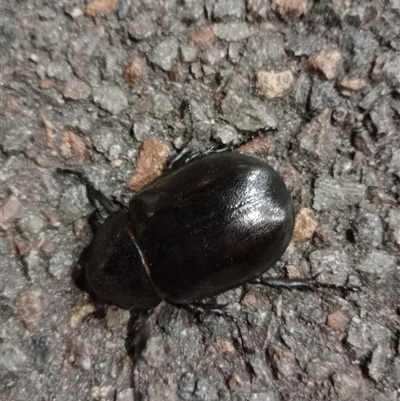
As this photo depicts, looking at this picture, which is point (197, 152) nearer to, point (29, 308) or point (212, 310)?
point (212, 310)

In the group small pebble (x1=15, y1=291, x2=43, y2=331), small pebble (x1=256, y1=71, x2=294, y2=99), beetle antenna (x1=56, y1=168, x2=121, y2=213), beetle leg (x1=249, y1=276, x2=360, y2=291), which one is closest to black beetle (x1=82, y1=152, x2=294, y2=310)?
beetle antenna (x1=56, y1=168, x2=121, y2=213)

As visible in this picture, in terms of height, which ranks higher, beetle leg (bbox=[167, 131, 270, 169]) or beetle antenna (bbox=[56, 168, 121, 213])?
beetle leg (bbox=[167, 131, 270, 169])

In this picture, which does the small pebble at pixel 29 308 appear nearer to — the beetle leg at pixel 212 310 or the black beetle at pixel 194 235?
the black beetle at pixel 194 235

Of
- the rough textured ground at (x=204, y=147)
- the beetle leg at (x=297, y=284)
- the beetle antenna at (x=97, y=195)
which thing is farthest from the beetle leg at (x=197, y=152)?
the beetle leg at (x=297, y=284)

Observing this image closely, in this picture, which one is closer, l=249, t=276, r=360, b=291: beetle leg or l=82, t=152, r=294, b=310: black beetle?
l=82, t=152, r=294, b=310: black beetle

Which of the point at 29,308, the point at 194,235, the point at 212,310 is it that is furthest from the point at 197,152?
the point at 29,308

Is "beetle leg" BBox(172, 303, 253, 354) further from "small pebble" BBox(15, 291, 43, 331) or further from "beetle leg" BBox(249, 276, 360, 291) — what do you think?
"small pebble" BBox(15, 291, 43, 331)
